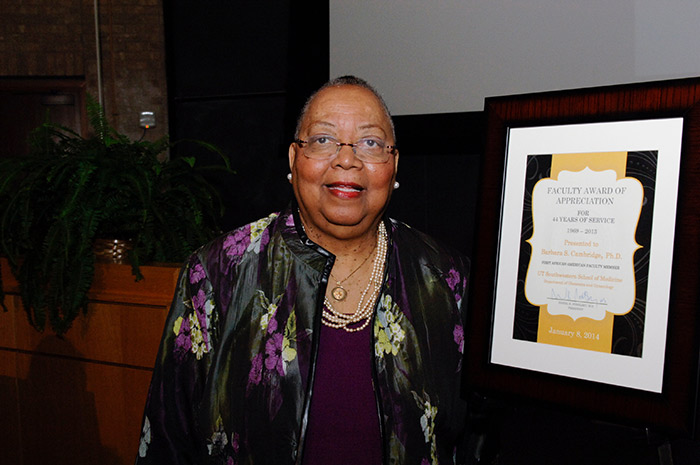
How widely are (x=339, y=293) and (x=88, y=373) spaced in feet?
4.78

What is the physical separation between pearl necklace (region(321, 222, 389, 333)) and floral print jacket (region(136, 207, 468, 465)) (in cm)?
2

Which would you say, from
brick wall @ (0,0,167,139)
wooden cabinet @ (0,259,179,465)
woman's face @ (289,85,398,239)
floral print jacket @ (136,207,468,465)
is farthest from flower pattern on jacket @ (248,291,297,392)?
brick wall @ (0,0,167,139)

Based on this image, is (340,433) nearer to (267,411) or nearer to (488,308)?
(267,411)

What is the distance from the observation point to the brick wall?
4.75 metres

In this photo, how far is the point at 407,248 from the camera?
1.35 meters

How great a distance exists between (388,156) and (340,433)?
0.59 meters

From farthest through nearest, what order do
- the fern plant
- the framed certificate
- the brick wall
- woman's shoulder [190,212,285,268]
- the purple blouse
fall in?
the brick wall < the fern plant < woman's shoulder [190,212,285,268] < the purple blouse < the framed certificate

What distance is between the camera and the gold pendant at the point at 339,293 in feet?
4.17

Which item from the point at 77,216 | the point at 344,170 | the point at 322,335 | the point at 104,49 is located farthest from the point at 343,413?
the point at 104,49

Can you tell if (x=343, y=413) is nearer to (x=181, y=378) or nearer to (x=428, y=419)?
(x=428, y=419)

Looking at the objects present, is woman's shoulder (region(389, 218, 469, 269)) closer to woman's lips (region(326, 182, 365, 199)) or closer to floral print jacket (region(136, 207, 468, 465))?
floral print jacket (region(136, 207, 468, 465))

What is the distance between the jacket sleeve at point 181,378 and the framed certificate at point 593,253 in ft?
1.97

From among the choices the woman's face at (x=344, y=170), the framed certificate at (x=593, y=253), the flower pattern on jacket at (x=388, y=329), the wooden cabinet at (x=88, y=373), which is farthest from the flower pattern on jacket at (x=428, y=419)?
the wooden cabinet at (x=88, y=373)

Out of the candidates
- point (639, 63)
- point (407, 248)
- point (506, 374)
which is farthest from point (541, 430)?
point (639, 63)
